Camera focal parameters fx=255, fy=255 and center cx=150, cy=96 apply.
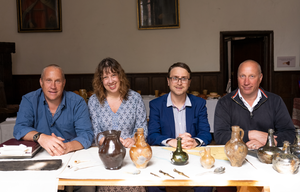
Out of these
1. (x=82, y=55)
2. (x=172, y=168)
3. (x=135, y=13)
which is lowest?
(x=172, y=168)

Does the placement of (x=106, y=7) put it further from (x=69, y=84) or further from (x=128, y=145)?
(x=128, y=145)

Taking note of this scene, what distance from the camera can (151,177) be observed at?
1.45 m

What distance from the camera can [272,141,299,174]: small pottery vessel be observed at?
1.43 metres

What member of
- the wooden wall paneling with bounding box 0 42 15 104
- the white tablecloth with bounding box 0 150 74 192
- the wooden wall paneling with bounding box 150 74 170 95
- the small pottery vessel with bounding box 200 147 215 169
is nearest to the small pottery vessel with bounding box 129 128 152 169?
the small pottery vessel with bounding box 200 147 215 169

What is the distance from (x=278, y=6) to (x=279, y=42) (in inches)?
35.1

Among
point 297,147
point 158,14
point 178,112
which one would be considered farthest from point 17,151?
point 158,14

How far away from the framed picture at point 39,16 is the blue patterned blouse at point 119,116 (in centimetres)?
481

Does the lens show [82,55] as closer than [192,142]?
No

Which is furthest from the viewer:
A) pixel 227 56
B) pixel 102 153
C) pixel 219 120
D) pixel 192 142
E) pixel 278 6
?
pixel 227 56

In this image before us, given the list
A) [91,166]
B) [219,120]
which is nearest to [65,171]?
[91,166]

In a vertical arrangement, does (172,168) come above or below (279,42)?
below

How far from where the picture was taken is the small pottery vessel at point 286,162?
143 centimetres

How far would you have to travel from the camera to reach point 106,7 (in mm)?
6496

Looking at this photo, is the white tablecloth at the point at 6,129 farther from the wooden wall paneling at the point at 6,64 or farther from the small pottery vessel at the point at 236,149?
the small pottery vessel at the point at 236,149
